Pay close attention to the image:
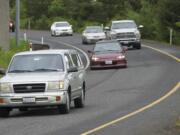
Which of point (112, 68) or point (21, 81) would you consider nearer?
point (21, 81)

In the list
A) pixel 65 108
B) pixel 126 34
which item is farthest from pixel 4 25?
pixel 65 108

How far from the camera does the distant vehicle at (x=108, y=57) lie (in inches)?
1583

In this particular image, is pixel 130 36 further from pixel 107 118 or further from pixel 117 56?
pixel 107 118

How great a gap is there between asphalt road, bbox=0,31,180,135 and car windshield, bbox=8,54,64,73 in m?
1.20

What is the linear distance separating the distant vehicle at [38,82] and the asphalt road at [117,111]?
1.24 feet

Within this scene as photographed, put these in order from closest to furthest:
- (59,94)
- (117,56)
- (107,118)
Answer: (107,118)
(59,94)
(117,56)

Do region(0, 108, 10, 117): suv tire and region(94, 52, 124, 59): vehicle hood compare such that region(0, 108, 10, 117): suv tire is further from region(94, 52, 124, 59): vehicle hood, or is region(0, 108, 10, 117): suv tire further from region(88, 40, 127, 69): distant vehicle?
region(94, 52, 124, 59): vehicle hood

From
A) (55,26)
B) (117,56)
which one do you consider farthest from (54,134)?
(55,26)

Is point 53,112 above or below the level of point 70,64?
below

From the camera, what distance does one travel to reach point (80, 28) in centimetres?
9556

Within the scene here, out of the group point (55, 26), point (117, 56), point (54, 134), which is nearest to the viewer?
point (54, 134)

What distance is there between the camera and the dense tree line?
63.6m

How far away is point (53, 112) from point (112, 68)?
65.5ft

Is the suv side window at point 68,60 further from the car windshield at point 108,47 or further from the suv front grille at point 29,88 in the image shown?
the car windshield at point 108,47
